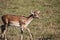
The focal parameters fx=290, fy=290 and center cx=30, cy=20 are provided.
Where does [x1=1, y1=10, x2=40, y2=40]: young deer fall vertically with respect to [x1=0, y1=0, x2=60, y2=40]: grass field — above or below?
above

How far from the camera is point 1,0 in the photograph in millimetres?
24516

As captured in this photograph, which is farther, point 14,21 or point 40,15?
point 40,15

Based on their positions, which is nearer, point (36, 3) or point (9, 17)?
point (9, 17)

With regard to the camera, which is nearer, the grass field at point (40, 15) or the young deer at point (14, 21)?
the young deer at point (14, 21)

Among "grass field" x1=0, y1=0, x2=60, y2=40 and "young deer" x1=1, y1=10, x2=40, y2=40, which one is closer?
"young deer" x1=1, y1=10, x2=40, y2=40

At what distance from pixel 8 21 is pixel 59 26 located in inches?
146

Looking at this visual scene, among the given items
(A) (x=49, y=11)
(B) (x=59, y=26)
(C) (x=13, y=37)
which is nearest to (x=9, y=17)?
(C) (x=13, y=37)

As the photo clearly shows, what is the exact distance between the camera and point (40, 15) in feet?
63.9

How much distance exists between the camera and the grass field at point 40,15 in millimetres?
13911

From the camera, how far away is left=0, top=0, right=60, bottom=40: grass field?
45.6 feet

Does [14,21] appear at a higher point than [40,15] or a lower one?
higher

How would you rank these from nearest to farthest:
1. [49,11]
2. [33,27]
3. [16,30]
Answer: [16,30], [33,27], [49,11]

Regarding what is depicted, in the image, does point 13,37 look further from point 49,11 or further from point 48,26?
point 49,11

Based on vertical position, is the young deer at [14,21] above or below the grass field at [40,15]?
above
